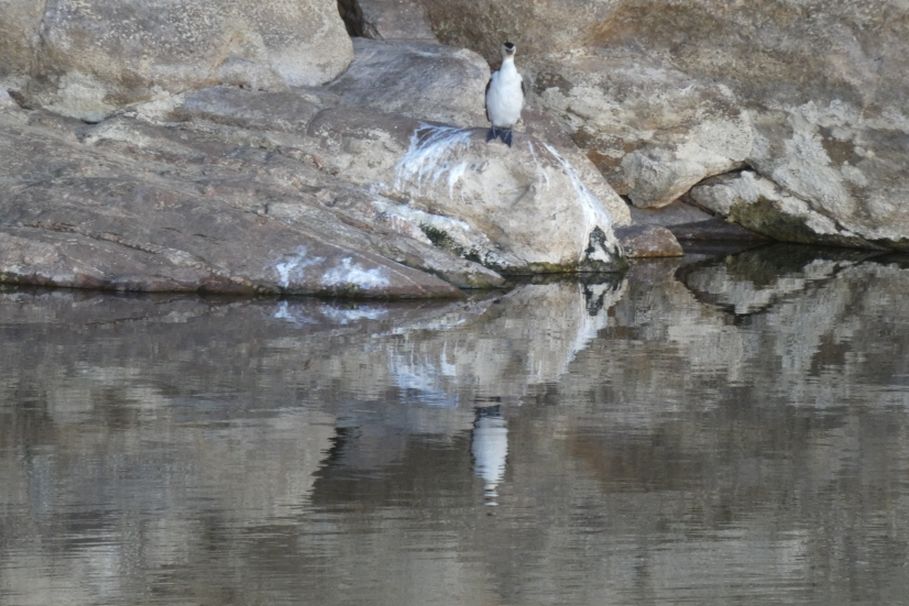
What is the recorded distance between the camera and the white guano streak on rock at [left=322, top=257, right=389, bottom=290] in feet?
37.6

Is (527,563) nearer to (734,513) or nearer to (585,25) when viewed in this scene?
(734,513)

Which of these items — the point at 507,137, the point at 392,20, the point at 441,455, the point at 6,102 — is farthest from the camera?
the point at 392,20

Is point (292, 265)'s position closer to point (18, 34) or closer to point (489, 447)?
point (18, 34)

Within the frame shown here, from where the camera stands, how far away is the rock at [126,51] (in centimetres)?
1383

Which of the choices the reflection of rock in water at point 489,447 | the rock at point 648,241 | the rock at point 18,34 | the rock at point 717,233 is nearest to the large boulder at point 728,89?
the rock at point 717,233

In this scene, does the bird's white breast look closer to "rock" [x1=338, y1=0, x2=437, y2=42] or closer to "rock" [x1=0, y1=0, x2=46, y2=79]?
"rock" [x1=338, y1=0, x2=437, y2=42]

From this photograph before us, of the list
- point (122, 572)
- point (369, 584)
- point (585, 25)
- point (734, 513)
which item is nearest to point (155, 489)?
point (122, 572)

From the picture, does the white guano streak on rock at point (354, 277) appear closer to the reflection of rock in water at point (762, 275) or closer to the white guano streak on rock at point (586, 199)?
the white guano streak on rock at point (586, 199)

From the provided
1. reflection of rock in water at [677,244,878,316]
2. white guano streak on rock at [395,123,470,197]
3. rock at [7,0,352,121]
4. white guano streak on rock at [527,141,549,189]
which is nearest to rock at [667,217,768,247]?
reflection of rock in water at [677,244,878,316]

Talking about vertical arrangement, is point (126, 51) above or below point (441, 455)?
above

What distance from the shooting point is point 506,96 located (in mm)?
12617

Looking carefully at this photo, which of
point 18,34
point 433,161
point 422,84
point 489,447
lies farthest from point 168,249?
point 489,447

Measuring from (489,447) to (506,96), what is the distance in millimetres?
6132

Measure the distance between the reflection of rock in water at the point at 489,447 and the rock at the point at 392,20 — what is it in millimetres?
8949
